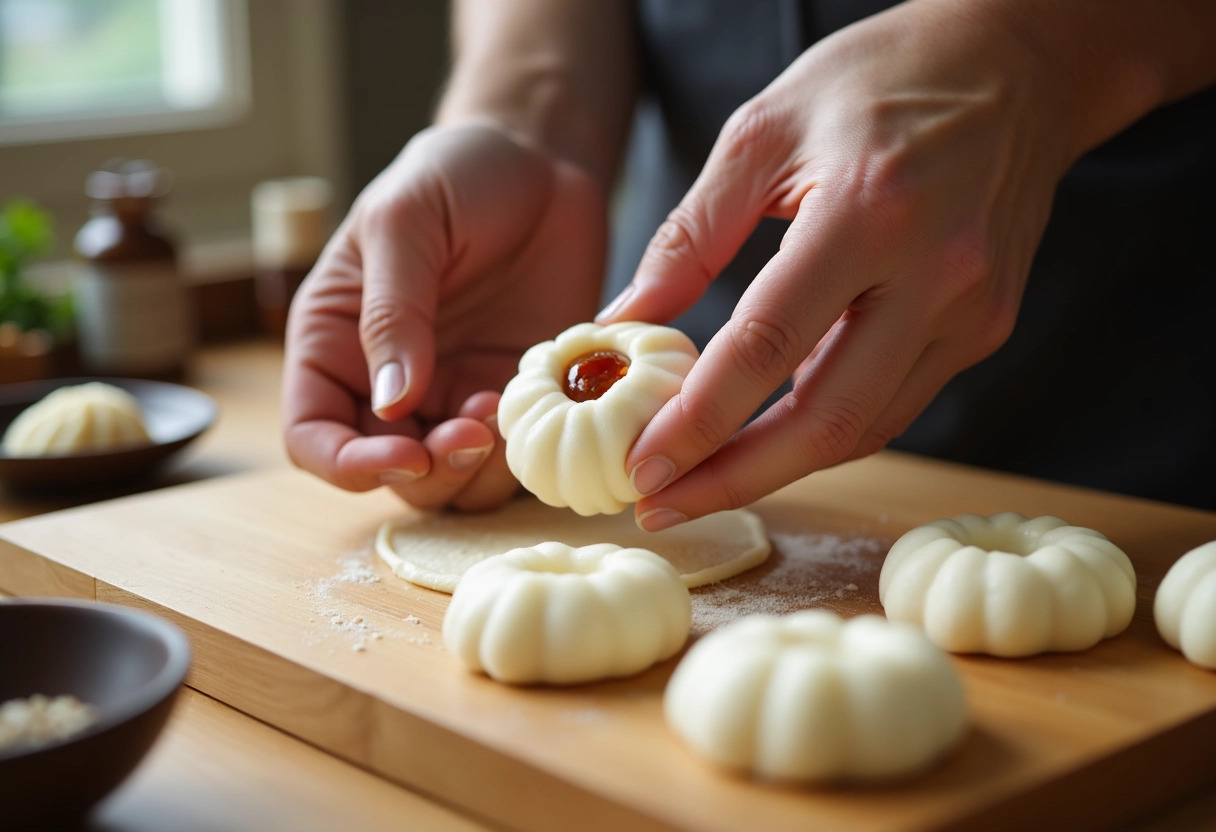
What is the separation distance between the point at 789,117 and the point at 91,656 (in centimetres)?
82

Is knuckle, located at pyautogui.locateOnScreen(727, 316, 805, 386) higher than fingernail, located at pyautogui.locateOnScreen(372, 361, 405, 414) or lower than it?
higher

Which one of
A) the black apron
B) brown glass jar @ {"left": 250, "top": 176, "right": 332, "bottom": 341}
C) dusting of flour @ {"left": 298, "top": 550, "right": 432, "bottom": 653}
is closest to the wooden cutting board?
dusting of flour @ {"left": 298, "top": 550, "right": 432, "bottom": 653}

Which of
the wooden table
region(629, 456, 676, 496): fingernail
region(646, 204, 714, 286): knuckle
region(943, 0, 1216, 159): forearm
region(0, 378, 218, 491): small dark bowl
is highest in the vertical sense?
region(943, 0, 1216, 159): forearm

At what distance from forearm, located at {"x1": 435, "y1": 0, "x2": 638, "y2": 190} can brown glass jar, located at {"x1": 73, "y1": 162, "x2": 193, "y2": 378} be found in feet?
2.20

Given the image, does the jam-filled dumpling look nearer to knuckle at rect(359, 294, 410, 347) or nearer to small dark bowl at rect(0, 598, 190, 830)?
knuckle at rect(359, 294, 410, 347)

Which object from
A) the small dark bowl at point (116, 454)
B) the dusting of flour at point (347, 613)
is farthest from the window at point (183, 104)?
the dusting of flour at point (347, 613)

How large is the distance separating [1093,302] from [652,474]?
878 millimetres

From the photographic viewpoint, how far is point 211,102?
11.3 ft

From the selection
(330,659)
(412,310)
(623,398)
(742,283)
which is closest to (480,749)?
(330,659)

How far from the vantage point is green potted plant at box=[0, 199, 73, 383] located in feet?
7.22

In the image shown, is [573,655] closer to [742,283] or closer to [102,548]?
[102,548]

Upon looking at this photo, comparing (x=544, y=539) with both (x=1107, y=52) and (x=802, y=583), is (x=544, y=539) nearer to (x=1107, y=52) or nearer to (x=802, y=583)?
(x=802, y=583)

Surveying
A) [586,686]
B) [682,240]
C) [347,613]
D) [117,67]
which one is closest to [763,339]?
[682,240]

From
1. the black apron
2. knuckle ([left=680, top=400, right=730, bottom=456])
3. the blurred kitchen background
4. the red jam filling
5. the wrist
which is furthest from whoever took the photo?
the blurred kitchen background
